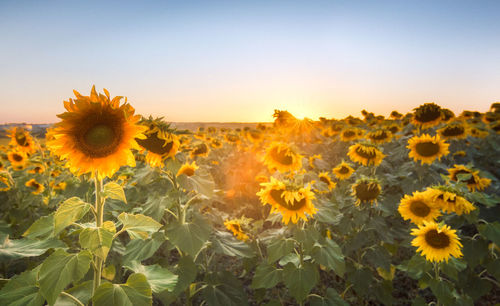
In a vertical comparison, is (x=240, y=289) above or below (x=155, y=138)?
below

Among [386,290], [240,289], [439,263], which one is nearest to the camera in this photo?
[439,263]

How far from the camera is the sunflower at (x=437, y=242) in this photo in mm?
2494

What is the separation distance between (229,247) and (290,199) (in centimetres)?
81

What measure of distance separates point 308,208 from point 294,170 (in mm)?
1068

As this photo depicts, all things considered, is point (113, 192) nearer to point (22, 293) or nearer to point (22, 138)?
point (22, 293)

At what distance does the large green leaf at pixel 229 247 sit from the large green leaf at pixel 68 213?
140cm

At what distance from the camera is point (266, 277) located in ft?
8.79

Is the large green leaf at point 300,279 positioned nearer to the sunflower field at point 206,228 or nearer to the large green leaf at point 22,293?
the sunflower field at point 206,228

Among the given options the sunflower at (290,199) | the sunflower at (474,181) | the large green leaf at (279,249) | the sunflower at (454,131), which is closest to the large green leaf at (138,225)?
the sunflower at (290,199)

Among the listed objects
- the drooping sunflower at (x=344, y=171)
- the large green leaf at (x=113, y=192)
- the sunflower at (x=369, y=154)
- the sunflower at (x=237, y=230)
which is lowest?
the sunflower at (x=237, y=230)

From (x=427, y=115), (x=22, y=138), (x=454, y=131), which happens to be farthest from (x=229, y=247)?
(x=22, y=138)

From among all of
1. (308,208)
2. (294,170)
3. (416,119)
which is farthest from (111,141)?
(416,119)

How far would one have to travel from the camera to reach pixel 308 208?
7.86 ft

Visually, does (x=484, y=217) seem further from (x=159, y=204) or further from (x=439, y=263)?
(x=159, y=204)
